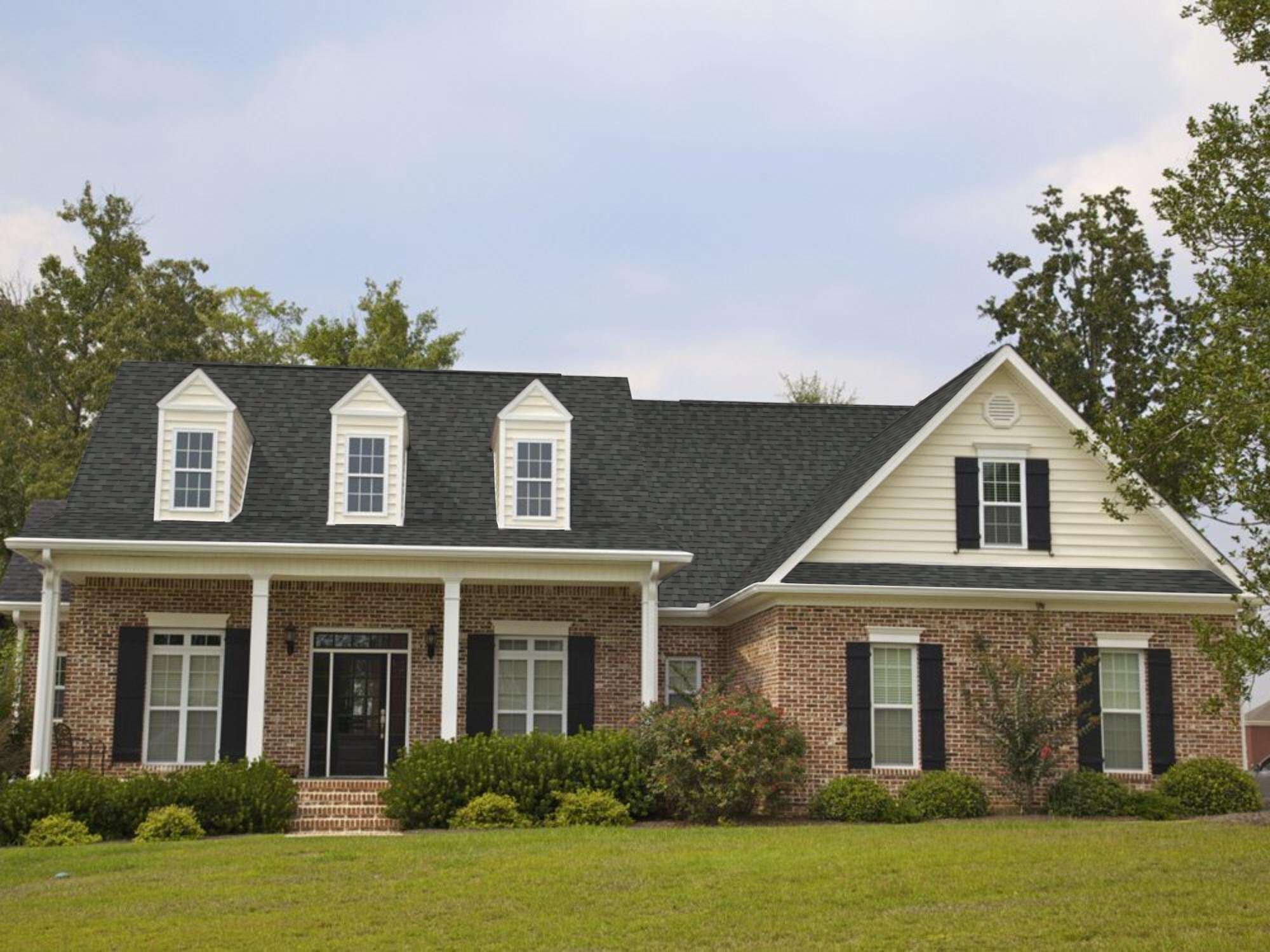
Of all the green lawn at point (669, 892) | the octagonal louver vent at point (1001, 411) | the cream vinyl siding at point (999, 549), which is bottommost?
the green lawn at point (669, 892)

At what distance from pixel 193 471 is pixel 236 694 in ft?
10.9

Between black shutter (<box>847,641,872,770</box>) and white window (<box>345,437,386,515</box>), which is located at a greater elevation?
white window (<box>345,437,386,515</box>)

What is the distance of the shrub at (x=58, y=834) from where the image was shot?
18312 millimetres

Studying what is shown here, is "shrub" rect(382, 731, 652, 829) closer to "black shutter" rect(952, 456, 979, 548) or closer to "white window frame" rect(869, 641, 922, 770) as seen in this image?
"white window frame" rect(869, 641, 922, 770)

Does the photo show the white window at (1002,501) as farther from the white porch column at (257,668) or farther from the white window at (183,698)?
the white window at (183,698)

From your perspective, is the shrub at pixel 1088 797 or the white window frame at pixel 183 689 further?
A: the white window frame at pixel 183 689

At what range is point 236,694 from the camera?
22.0 m

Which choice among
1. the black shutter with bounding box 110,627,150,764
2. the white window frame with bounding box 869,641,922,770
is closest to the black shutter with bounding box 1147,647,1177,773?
the white window frame with bounding box 869,641,922,770

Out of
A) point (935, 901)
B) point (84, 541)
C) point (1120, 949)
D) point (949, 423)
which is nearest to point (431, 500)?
point (84, 541)

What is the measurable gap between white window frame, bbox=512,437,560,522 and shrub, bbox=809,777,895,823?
5832 mm

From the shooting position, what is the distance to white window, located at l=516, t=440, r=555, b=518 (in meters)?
22.9

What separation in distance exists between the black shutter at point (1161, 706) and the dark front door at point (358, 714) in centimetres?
1120

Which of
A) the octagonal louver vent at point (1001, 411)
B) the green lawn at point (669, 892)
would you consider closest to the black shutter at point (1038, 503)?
the octagonal louver vent at point (1001, 411)

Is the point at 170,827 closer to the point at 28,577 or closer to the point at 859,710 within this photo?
the point at 859,710
